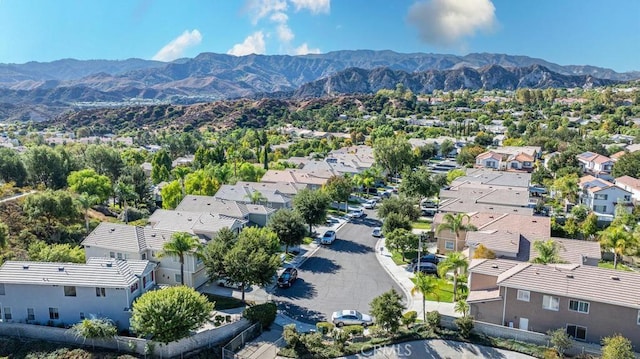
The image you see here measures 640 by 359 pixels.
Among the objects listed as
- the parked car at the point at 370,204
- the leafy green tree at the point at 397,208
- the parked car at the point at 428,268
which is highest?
the leafy green tree at the point at 397,208

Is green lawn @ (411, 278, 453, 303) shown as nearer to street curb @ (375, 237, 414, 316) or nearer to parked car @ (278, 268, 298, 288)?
street curb @ (375, 237, 414, 316)

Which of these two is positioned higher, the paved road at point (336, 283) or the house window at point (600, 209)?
the house window at point (600, 209)

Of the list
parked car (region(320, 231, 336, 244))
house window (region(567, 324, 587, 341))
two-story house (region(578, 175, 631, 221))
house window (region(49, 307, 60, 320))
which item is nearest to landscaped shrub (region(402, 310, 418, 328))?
house window (region(567, 324, 587, 341))

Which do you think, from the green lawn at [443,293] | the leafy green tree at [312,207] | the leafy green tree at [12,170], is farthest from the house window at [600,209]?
the leafy green tree at [12,170]

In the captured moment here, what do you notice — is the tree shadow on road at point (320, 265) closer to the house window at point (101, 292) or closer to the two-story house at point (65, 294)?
the two-story house at point (65, 294)

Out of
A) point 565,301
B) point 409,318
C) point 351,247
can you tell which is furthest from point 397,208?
point 565,301

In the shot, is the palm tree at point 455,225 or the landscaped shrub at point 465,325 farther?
the palm tree at point 455,225

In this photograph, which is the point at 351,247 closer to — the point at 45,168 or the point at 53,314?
the point at 53,314
